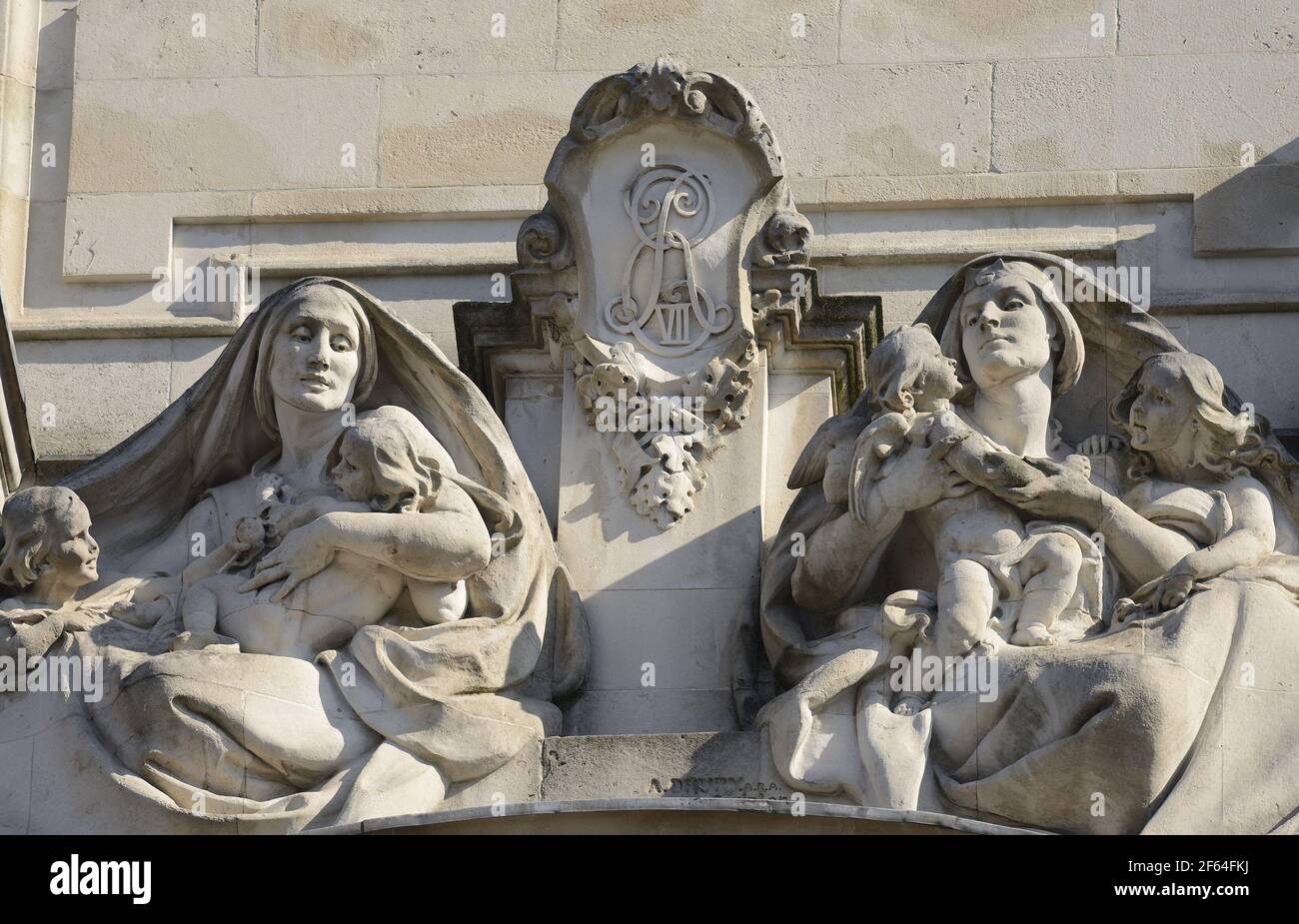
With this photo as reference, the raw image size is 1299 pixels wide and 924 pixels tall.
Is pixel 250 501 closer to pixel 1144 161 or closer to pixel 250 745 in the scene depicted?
pixel 250 745

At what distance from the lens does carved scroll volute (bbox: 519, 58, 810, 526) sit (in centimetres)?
1306

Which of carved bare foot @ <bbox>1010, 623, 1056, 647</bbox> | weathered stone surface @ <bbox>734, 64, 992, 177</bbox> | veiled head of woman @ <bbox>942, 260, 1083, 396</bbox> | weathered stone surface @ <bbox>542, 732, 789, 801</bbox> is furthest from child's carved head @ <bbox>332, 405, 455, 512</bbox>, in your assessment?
weathered stone surface @ <bbox>734, 64, 992, 177</bbox>

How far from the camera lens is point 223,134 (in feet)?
49.7

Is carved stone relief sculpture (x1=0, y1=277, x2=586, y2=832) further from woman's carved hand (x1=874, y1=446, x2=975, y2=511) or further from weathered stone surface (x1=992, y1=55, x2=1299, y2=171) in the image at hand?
weathered stone surface (x1=992, y1=55, x2=1299, y2=171)

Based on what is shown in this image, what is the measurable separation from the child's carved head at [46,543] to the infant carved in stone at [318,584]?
224 millimetres

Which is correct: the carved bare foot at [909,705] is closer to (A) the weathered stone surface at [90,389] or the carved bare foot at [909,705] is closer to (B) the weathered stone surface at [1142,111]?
(B) the weathered stone surface at [1142,111]

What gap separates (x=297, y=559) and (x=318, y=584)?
0.12m

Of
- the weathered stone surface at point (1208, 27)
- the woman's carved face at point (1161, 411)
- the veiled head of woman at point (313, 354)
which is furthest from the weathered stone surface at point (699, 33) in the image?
the woman's carved face at point (1161, 411)

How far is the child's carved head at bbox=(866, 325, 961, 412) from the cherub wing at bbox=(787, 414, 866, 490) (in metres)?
0.16

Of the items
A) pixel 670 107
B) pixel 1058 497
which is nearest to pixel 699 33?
pixel 670 107

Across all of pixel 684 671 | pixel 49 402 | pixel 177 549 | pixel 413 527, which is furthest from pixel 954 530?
pixel 49 402

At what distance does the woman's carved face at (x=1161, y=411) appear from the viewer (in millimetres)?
12656

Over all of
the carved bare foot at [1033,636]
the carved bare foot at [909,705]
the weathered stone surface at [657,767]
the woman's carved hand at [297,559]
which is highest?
the woman's carved hand at [297,559]

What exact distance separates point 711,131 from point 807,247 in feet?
1.91
